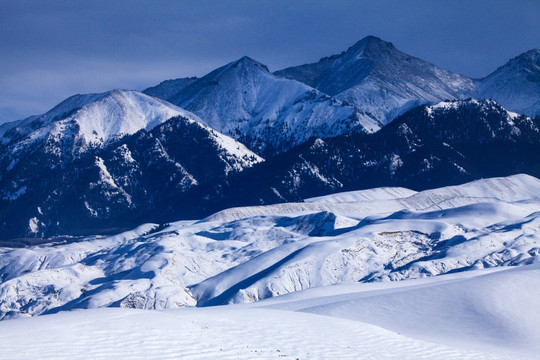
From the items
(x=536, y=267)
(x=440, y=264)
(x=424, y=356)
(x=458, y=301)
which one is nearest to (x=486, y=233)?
(x=440, y=264)

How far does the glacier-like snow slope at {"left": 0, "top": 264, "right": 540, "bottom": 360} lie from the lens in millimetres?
44312

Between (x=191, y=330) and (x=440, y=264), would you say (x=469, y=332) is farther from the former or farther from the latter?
(x=440, y=264)

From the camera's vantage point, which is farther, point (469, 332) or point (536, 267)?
point (536, 267)

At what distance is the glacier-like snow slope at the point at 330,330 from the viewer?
1745 inches

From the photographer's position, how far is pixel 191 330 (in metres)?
50.0

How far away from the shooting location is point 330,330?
2190 inches

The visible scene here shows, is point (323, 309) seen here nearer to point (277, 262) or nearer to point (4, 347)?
point (4, 347)

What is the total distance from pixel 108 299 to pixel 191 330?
5124 inches

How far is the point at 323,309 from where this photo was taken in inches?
2862

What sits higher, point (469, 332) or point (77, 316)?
point (77, 316)

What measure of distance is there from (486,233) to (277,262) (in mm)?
47593

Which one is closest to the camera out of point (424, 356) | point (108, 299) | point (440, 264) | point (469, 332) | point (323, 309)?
point (424, 356)

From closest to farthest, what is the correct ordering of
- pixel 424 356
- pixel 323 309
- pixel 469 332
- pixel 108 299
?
pixel 424 356 < pixel 469 332 < pixel 323 309 < pixel 108 299

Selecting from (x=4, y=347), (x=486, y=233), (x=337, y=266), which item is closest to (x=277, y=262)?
(x=337, y=266)
